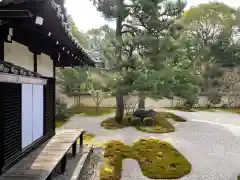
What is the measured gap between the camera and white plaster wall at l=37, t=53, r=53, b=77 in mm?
4441

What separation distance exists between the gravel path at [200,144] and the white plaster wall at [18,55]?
9.54 feet

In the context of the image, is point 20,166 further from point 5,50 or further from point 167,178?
point 167,178

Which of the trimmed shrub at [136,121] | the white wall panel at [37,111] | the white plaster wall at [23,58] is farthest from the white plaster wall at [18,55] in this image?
the trimmed shrub at [136,121]

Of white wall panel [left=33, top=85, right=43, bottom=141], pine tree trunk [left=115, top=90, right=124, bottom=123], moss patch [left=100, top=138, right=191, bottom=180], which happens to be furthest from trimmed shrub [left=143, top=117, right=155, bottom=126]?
white wall panel [left=33, top=85, right=43, bottom=141]

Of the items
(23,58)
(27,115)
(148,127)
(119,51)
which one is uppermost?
(119,51)

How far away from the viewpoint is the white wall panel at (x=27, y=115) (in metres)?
3.61

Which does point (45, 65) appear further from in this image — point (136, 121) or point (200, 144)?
point (136, 121)

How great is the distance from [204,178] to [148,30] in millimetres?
7234

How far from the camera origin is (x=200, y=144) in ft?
24.7

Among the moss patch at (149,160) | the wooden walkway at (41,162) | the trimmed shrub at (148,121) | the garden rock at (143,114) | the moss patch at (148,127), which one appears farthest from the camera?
the garden rock at (143,114)

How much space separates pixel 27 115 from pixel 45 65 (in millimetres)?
1441

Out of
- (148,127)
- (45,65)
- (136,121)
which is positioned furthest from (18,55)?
(136,121)

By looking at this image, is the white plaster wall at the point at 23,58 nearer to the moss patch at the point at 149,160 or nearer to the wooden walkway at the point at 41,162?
the wooden walkway at the point at 41,162

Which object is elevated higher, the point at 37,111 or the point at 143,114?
the point at 37,111
